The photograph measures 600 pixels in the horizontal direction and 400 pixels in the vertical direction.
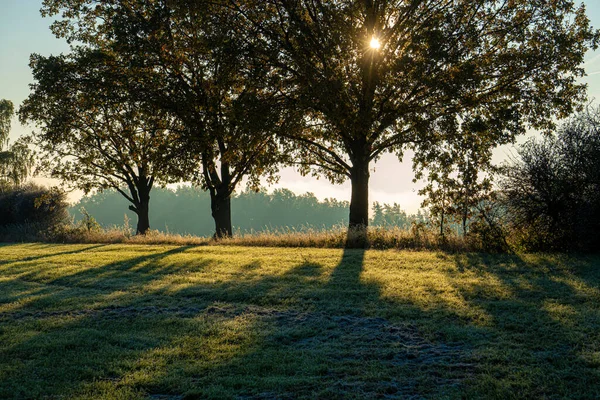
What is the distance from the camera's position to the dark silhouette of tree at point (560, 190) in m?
12.9

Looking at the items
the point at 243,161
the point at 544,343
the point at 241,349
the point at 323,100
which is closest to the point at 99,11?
the point at 243,161

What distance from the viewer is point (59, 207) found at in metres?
30.1

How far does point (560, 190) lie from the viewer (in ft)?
43.9

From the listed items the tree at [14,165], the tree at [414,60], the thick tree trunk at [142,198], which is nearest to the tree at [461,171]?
the tree at [414,60]

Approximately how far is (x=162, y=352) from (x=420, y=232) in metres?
12.1

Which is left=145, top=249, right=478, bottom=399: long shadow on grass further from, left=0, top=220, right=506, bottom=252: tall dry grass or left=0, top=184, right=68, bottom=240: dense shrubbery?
left=0, top=184, right=68, bottom=240: dense shrubbery

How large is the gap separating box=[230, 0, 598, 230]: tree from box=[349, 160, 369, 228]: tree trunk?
0.99ft

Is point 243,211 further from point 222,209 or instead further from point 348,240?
point 348,240

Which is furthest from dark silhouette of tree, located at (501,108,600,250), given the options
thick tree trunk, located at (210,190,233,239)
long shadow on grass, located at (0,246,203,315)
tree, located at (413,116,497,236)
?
thick tree trunk, located at (210,190,233,239)

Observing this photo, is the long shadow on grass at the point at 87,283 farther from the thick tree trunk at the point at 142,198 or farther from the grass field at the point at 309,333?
the thick tree trunk at the point at 142,198

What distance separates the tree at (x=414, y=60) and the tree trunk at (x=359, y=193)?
0.99 feet

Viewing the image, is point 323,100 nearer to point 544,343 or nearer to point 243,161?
point 243,161

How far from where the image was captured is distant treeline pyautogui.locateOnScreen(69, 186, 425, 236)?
130500mm

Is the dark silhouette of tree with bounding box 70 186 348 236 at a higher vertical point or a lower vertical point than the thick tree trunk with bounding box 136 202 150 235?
higher
